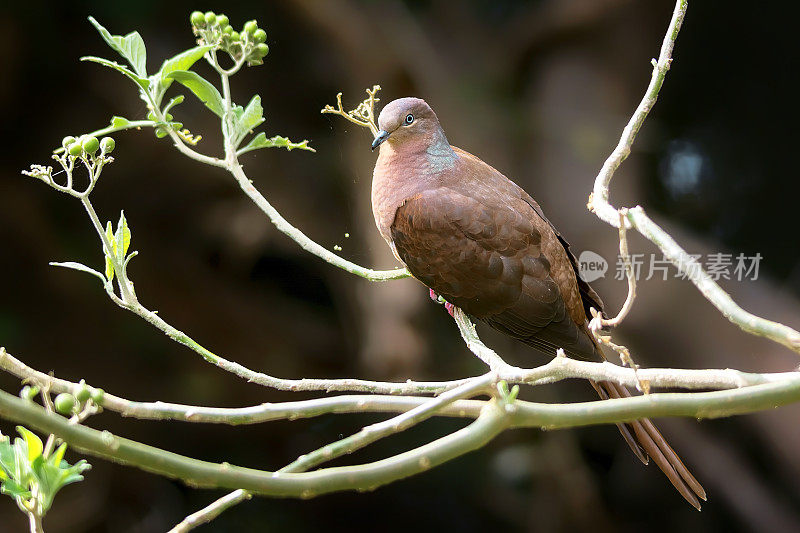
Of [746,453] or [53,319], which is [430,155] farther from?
[746,453]

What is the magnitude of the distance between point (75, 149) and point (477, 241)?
0.49m

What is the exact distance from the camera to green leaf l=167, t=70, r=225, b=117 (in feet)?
1.97

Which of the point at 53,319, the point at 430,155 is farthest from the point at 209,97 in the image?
the point at 53,319

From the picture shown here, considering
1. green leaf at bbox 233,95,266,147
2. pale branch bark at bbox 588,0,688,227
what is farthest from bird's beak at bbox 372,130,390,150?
pale branch bark at bbox 588,0,688,227

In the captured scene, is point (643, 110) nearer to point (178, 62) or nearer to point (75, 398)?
point (178, 62)

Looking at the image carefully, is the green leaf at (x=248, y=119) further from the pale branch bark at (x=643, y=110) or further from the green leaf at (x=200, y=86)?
the pale branch bark at (x=643, y=110)

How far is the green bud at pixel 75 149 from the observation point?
54cm

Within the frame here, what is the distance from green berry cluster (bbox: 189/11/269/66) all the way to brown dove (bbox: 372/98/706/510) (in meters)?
0.23

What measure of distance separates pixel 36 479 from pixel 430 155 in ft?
2.05

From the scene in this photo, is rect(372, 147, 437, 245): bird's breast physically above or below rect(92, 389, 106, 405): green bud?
above

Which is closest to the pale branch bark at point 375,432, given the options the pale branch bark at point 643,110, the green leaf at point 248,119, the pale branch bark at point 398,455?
the pale branch bark at point 398,455

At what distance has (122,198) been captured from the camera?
1.33 m

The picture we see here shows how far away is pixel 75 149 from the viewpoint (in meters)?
0.55

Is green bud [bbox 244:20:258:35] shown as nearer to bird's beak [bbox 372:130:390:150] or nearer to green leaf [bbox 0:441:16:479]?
bird's beak [bbox 372:130:390:150]
